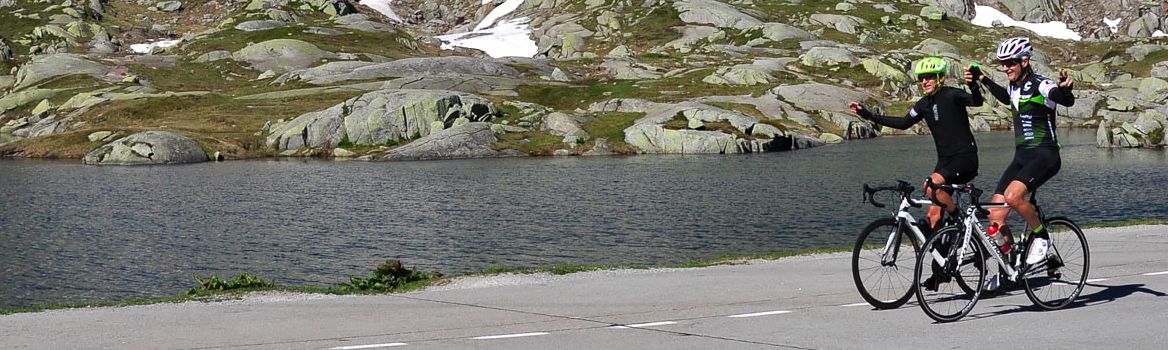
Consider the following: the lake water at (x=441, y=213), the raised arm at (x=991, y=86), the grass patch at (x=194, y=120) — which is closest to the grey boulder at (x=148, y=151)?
the grass patch at (x=194, y=120)

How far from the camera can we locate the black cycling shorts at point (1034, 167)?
16.3 m

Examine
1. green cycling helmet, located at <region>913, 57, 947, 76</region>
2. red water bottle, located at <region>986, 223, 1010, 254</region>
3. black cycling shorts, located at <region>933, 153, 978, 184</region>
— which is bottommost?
red water bottle, located at <region>986, 223, 1010, 254</region>

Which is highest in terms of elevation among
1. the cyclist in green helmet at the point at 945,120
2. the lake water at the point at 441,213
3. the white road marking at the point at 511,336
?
the cyclist in green helmet at the point at 945,120

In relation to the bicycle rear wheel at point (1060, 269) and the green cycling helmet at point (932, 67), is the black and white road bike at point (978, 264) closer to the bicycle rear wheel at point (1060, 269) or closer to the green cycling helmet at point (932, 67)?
the bicycle rear wheel at point (1060, 269)

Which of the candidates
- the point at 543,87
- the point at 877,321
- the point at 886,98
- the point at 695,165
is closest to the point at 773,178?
the point at 695,165

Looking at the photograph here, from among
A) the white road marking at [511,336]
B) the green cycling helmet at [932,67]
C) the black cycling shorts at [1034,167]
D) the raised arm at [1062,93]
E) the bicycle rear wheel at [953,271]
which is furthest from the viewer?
the green cycling helmet at [932,67]

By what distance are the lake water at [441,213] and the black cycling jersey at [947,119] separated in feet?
75.6

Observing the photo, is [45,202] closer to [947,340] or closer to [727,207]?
[727,207]

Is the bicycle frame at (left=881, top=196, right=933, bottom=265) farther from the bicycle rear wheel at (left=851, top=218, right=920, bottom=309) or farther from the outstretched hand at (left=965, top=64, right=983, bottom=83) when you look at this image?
the outstretched hand at (left=965, top=64, right=983, bottom=83)

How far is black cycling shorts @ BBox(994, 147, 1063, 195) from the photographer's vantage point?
53.6ft

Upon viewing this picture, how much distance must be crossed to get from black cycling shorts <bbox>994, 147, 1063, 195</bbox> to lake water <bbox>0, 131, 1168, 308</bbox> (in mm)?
24235

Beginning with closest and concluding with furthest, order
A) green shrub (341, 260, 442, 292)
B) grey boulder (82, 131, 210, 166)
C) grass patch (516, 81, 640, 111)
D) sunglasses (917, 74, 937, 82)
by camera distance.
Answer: sunglasses (917, 74, 937, 82) → green shrub (341, 260, 442, 292) → grey boulder (82, 131, 210, 166) → grass patch (516, 81, 640, 111)

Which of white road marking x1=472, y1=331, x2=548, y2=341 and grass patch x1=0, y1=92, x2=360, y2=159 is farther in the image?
grass patch x1=0, y1=92, x2=360, y2=159

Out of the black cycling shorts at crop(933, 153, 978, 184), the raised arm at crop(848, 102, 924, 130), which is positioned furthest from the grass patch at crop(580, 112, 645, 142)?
the black cycling shorts at crop(933, 153, 978, 184)
